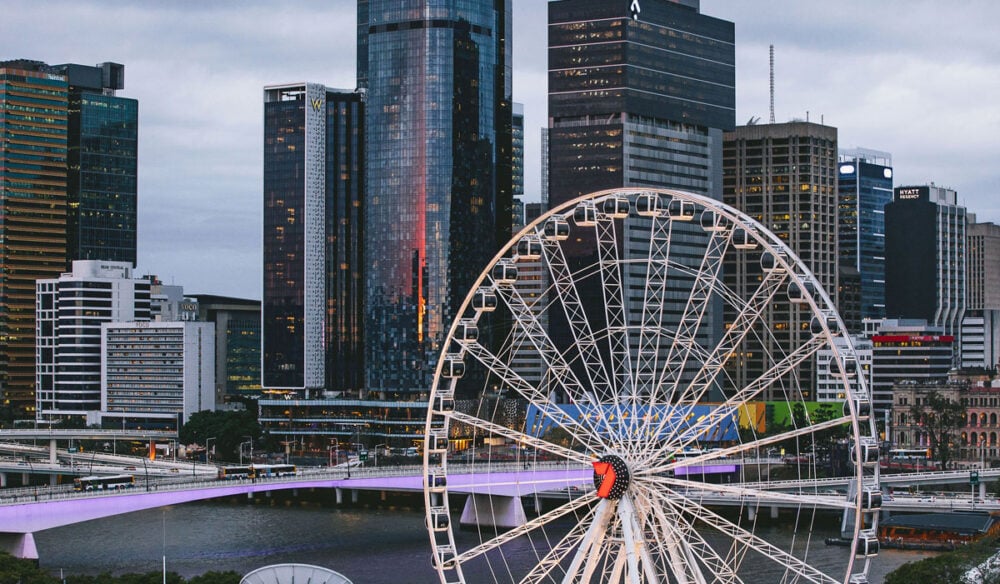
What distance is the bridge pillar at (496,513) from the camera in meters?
121

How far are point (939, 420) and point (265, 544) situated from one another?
85159 mm

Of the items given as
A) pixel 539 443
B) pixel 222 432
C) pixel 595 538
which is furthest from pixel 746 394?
pixel 222 432

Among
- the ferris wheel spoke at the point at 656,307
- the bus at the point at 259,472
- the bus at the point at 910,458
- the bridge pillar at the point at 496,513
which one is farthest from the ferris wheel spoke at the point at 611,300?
the bus at the point at 910,458

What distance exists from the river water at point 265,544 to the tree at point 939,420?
4873cm

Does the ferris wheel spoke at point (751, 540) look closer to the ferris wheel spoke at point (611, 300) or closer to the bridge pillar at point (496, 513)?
the ferris wheel spoke at point (611, 300)

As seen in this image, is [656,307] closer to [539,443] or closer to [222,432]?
[539,443]

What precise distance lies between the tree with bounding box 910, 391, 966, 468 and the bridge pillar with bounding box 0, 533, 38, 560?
91860mm

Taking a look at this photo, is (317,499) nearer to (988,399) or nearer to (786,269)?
(988,399)

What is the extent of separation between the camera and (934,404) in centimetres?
16338

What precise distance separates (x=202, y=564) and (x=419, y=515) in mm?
31338

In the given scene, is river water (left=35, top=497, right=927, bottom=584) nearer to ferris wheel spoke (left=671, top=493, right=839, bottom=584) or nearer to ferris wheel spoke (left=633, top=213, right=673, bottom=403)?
ferris wheel spoke (left=633, top=213, right=673, bottom=403)

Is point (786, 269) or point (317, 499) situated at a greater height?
point (786, 269)

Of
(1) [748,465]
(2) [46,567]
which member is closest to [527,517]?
(1) [748,465]

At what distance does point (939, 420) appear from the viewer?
165250 millimetres
